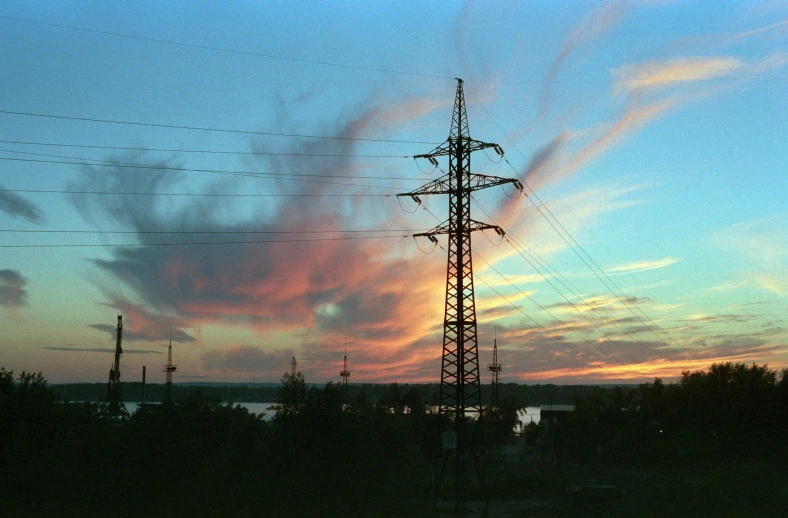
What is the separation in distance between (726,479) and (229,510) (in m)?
47.3

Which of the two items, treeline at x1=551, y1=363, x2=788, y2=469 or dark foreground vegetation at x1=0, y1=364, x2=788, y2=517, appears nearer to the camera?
dark foreground vegetation at x1=0, y1=364, x2=788, y2=517

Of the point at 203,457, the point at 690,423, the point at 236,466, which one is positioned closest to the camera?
the point at 203,457

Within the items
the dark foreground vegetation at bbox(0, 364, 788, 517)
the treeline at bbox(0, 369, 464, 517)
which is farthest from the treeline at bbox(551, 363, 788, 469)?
the treeline at bbox(0, 369, 464, 517)

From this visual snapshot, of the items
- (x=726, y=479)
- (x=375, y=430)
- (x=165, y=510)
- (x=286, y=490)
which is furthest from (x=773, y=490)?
(x=165, y=510)

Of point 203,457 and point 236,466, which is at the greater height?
point 203,457

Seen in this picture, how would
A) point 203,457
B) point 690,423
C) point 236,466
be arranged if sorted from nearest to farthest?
point 203,457
point 236,466
point 690,423

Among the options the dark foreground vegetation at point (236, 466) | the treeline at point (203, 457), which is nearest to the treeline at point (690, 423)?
the dark foreground vegetation at point (236, 466)

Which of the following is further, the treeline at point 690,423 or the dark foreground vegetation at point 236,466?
the treeline at point 690,423

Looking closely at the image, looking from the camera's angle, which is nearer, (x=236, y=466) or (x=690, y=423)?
(x=236, y=466)

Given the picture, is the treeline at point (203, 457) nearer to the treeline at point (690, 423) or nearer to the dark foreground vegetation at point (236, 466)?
the dark foreground vegetation at point (236, 466)

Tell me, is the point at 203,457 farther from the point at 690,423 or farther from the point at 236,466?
the point at 690,423

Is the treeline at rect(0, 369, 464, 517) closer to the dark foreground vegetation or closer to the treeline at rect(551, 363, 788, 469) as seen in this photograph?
the dark foreground vegetation

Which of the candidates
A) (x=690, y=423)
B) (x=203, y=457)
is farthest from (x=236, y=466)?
(x=690, y=423)

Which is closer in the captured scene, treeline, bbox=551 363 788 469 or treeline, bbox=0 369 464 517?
Answer: treeline, bbox=0 369 464 517
